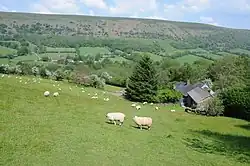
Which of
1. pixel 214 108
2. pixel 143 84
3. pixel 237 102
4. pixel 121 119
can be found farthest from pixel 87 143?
pixel 143 84

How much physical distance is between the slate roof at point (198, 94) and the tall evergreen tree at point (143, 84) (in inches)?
456

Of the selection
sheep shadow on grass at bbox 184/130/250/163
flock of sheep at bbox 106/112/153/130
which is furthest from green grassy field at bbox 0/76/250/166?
flock of sheep at bbox 106/112/153/130

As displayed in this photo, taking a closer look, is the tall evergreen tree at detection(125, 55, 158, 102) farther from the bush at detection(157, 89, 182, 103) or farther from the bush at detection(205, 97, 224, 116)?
the bush at detection(205, 97, 224, 116)

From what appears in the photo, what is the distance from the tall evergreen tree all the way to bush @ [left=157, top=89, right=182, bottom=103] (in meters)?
2.56

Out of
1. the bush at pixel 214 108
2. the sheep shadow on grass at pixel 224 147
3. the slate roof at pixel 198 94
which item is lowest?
the slate roof at pixel 198 94

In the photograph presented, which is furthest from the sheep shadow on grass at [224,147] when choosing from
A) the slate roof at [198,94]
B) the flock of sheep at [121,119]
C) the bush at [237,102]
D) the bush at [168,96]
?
the slate roof at [198,94]

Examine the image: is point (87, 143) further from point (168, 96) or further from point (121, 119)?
point (168, 96)

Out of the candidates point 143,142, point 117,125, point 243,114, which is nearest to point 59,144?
point 143,142

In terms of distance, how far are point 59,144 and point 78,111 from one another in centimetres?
1734

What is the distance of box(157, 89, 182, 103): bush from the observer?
3177 inches

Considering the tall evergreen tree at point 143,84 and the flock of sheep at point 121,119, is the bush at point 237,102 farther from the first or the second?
the flock of sheep at point 121,119

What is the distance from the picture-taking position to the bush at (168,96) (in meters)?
80.7

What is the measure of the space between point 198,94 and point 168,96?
31.4ft

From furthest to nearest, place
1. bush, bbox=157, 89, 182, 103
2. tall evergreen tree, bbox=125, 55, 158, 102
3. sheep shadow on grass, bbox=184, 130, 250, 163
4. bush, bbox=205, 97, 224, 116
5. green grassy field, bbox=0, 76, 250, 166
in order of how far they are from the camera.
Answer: bush, bbox=157, 89, 182, 103 < tall evergreen tree, bbox=125, 55, 158, 102 < bush, bbox=205, 97, 224, 116 < sheep shadow on grass, bbox=184, 130, 250, 163 < green grassy field, bbox=0, 76, 250, 166
